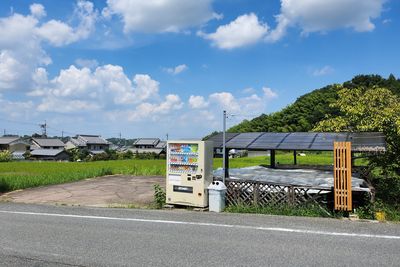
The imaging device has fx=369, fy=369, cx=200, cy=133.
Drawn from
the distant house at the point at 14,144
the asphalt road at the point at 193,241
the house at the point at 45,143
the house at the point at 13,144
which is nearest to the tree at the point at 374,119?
the asphalt road at the point at 193,241

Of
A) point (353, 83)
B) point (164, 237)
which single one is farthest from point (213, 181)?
point (353, 83)

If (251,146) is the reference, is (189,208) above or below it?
below

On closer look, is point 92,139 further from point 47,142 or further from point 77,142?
point 47,142

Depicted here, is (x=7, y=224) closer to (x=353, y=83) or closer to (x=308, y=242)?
(x=308, y=242)

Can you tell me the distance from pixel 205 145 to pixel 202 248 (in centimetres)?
466

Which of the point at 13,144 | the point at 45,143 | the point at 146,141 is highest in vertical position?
the point at 146,141

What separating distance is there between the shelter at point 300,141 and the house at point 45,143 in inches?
3022

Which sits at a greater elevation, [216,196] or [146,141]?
[146,141]

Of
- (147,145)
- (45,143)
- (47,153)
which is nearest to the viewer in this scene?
(47,153)

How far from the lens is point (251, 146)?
38.1 feet

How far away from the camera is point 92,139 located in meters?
88.9

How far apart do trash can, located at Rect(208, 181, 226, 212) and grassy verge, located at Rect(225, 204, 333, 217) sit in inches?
9.8

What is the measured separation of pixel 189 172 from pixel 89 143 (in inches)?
3158

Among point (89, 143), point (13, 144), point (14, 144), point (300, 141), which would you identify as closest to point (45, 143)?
point (14, 144)
